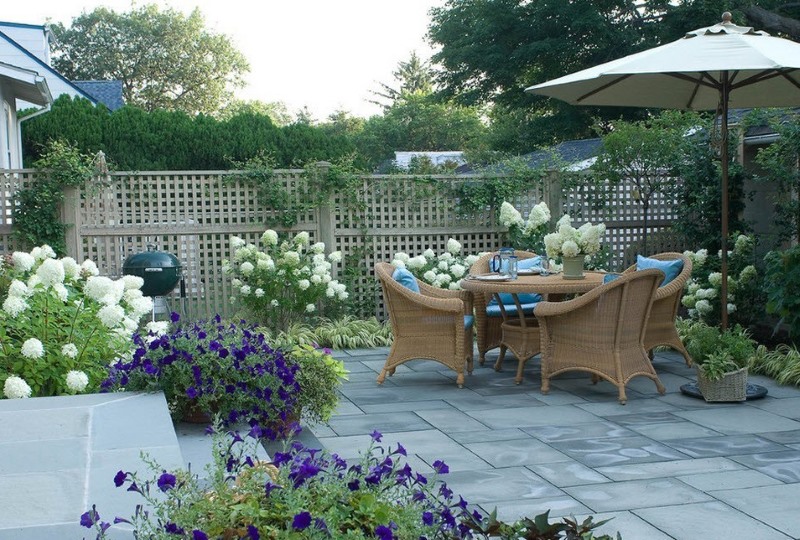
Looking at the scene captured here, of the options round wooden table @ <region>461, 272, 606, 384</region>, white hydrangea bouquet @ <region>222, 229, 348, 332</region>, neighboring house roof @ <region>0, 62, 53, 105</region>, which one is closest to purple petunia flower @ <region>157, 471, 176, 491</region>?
round wooden table @ <region>461, 272, 606, 384</region>

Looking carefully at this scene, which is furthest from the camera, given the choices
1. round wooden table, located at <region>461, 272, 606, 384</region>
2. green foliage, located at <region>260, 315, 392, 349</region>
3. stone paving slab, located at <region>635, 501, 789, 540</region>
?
green foliage, located at <region>260, 315, 392, 349</region>

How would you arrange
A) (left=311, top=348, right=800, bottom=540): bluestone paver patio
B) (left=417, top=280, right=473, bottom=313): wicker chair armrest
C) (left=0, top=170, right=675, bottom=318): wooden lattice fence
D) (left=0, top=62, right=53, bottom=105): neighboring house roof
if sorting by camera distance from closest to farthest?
(left=311, top=348, right=800, bottom=540): bluestone paver patio, (left=417, top=280, right=473, bottom=313): wicker chair armrest, (left=0, top=170, right=675, bottom=318): wooden lattice fence, (left=0, top=62, right=53, bottom=105): neighboring house roof

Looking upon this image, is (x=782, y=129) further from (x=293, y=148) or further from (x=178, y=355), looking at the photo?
(x=293, y=148)

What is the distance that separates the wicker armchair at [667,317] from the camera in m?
6.42

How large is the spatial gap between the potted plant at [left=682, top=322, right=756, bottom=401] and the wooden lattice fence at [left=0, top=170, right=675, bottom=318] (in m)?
3.83

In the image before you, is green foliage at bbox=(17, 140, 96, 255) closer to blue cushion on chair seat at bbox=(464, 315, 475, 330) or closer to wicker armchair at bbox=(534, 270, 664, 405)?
blue cushion on chair seat at bbox=(464, 315, 475, 330)

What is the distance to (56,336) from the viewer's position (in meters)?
4.28

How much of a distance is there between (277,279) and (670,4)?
19958mm

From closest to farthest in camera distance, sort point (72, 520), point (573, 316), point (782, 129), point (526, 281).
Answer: point (72, 520) → point (573, 316) → point (526, 281) → point (782, 129)

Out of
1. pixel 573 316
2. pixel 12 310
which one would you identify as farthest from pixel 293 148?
pixel 12 310

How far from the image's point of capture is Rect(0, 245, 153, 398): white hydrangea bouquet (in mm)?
4043

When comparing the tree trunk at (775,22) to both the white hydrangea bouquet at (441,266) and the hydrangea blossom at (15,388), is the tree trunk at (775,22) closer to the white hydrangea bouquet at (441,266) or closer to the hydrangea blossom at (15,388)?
the white hydrangea bouquet at (441,266)

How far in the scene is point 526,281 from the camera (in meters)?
6.42

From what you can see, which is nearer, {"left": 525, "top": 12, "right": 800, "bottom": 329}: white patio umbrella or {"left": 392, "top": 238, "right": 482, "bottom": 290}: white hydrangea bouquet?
{"left": 525, "top": 12, "right": 800, "bottom": 329}: white patio umbrella
